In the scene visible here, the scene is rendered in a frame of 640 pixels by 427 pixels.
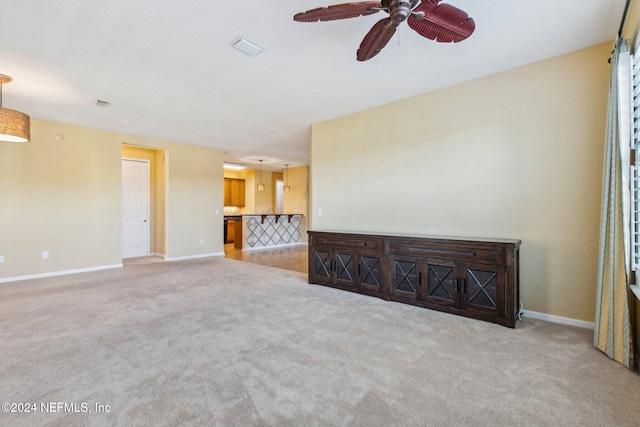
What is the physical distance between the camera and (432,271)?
3.36 metres

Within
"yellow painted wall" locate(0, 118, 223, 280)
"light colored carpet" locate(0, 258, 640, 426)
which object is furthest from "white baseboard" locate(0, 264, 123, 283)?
"light colored carpet" locate(0, 258, 640, 426)

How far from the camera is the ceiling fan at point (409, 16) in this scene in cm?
179

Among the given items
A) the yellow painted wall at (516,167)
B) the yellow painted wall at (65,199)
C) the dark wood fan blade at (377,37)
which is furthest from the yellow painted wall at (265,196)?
the dark wood fan blade at (377,37)

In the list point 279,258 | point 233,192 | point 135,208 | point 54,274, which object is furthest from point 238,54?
point 233,192

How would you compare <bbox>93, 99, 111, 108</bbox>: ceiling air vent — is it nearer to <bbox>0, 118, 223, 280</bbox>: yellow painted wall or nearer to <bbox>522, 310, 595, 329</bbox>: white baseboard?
<bbox>0, 118, 223, 280</bbox>: yellow painted wall

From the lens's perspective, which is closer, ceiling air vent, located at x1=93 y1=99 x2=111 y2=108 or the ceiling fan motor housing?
the ceiling fan motor housing

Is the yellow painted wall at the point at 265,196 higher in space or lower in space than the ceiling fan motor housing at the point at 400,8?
lower

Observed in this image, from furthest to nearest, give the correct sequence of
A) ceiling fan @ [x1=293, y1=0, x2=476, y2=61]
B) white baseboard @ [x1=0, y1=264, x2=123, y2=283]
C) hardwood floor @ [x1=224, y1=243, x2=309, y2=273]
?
1. hardwood floor @ [x1=224, y1=243, x2=309, y2=273]
2. white baseboard @ [x1=0, y1=264, x2=123, y2=283]
3. ceiling fan @ [x1=293, y1=0, x2=476, y2=61]

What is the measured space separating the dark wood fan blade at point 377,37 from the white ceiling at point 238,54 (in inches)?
14.3

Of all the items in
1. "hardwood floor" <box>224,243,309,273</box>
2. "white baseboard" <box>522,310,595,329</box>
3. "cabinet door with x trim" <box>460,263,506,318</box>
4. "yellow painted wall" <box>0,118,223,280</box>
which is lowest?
"hardwood floor" <box>224,243,309,273</box>

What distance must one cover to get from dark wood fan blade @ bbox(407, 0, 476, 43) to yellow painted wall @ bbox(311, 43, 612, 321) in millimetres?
1672

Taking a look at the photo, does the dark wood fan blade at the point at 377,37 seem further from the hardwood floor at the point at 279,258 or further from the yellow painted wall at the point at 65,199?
the yellow painted wall at the point at 65,199

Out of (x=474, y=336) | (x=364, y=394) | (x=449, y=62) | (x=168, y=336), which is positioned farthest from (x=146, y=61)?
(x=474, y=336)

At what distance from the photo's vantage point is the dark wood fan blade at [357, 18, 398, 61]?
1.93 metres
